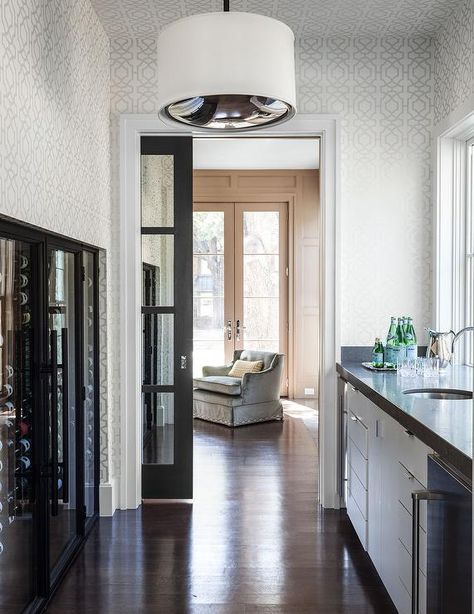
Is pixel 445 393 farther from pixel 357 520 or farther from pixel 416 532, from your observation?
pixel 416 532

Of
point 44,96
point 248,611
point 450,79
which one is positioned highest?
point 450,79

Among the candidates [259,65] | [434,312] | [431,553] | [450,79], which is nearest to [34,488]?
[431,553]

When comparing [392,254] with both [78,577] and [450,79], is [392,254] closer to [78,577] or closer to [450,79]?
[450,79]

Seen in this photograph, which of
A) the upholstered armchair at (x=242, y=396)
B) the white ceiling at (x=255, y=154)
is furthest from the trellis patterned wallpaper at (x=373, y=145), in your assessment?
the upholstered armchair at (x=242, y=396)

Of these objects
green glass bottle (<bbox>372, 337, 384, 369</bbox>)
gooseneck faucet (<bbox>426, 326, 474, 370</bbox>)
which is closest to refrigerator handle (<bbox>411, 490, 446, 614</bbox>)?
gooseneck faucet (<bbox>426, 326, 474, 370</bbox>)

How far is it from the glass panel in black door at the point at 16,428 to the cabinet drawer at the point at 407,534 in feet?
4.84

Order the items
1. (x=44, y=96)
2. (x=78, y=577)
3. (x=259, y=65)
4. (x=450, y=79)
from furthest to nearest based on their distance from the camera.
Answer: (x=450, y=79), (x=78, y=577), (x=44, y=96), (x=259, y=65)

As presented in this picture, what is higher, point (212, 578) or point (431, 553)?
point (431, 553)

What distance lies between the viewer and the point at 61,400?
10.1 ft

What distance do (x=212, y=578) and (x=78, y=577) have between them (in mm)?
647

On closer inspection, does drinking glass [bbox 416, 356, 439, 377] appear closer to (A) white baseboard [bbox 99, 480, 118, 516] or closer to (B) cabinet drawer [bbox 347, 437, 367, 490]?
(B) cabinet drawer [bbox 347, 437, 367, 490]

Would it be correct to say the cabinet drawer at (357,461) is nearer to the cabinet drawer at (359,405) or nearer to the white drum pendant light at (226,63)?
the cabinet drawer at (359,405)

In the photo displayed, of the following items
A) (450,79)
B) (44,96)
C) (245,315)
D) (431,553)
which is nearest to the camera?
(431,553)

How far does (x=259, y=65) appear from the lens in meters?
2.33
